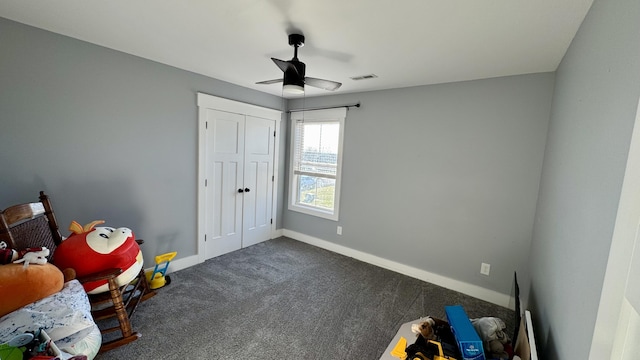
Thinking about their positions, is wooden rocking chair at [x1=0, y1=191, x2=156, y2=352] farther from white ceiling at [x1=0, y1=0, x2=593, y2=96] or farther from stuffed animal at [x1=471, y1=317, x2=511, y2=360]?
stuffed animal at [x1=471, y1=317, x2=511, y2=360]

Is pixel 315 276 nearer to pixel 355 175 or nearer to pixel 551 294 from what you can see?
pixel 355 175

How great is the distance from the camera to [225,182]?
3430 mm

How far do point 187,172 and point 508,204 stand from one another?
3.47 meters

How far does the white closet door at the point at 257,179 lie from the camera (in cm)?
368

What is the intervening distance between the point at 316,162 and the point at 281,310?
2.18 meters

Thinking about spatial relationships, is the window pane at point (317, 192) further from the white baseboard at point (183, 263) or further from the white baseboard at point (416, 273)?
the white baseboard at point (183, 263)

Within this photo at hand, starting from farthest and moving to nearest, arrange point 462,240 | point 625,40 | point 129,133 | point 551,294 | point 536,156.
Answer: point 462,240, point 129,133, point 536,156, point 551,294, point 625,40

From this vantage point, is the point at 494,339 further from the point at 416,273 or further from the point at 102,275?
the point at 102,275

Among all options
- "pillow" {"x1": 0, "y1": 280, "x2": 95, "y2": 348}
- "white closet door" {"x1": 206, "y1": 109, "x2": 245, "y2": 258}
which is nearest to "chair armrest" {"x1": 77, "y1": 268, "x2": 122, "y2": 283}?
"pillow" {"x1": 0, "y1": 280, "x2": 95, "y2": 348}

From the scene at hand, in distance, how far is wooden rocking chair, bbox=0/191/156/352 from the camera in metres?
1.71

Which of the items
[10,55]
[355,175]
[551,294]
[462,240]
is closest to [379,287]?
[462,240]

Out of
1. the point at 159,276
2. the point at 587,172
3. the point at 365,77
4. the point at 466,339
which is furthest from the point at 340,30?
the point at 159,276

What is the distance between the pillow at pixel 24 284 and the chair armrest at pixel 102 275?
19cm

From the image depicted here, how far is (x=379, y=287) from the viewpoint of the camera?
9.41ft
